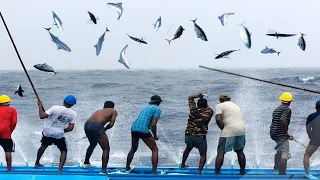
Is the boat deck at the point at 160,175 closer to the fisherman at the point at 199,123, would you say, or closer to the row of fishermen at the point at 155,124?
the row of fishermen at the point at 155,124

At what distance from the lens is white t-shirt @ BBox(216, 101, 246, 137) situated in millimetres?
10742

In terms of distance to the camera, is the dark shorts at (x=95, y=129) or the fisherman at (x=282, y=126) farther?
the dark shorts at (x=95, y=129)

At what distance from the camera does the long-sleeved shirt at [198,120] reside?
11.0 metres

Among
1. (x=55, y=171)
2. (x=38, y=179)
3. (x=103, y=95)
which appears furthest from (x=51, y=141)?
(x=103, y=95)

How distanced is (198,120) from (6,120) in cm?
361

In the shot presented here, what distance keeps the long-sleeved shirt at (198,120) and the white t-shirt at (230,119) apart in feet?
1.08

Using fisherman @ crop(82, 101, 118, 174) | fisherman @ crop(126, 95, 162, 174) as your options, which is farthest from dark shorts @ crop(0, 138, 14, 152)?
fisherman @ crop(126, 95, 162, 174)

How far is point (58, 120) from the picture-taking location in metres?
10.7

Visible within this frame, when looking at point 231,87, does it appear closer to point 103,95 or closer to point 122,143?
point 103,95

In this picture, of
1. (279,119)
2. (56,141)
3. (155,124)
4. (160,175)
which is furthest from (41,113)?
(279,119)

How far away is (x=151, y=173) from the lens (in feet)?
37.8

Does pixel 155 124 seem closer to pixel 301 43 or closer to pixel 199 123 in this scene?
pixel 199 123

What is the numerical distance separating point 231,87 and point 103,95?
1132 cm

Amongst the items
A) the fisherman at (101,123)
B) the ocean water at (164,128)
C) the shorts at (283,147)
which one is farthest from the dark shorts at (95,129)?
the ocean water at (164,128)
